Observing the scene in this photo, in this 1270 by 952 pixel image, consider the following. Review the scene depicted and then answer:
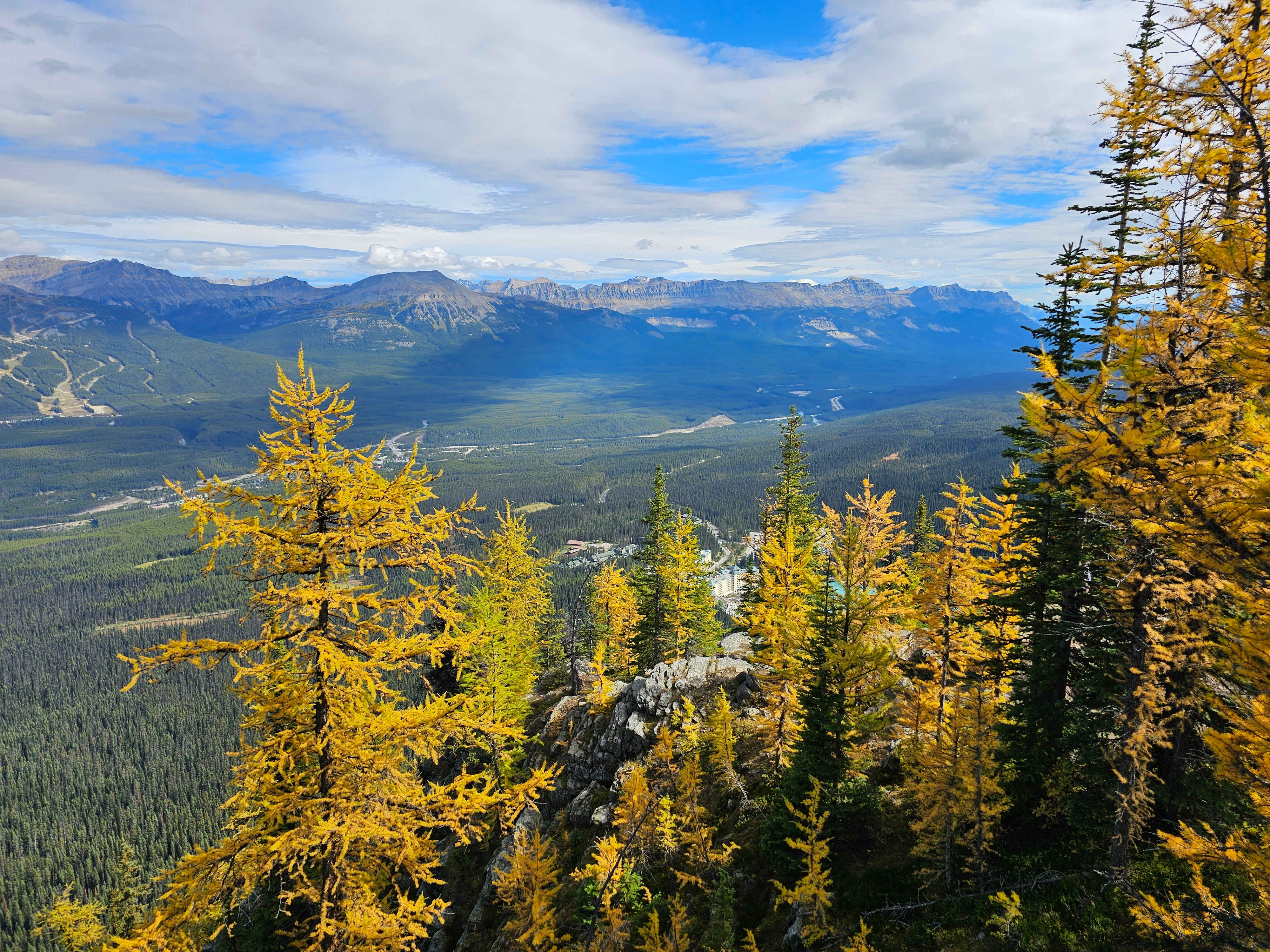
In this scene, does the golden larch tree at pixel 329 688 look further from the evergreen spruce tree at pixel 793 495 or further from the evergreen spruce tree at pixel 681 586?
the evergreen spruce tree at pixel 793 495

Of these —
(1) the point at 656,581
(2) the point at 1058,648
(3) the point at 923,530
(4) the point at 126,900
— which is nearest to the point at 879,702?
(2) the point at 1058,648

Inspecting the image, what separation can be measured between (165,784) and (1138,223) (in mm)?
167366

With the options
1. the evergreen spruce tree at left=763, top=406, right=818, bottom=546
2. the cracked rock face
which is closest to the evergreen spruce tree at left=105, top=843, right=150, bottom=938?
the cracked rock face

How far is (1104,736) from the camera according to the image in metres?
16.1

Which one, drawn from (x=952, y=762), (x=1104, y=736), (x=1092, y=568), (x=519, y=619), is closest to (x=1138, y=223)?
(x=1092, y=568)

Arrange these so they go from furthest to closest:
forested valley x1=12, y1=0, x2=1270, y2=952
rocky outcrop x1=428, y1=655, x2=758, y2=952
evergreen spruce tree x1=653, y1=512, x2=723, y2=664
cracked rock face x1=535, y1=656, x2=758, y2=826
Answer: evergreen spruce tree x1=653, y1=512, x2=723, y2=664 < cracked rock face x1=535, y1=656, x2=758, y2=826 < rocky outcrop x1=428, y1=655, x2=758, y2=952 < forested valley x1=12, y1=0, x2=1270, y2=952

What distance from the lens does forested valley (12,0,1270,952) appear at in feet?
25.1

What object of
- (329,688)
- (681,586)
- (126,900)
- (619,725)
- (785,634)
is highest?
(329,688)

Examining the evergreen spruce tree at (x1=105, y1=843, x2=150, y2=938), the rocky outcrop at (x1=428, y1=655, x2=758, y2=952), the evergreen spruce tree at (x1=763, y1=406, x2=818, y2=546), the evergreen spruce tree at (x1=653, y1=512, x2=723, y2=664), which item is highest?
the evergreen spruce tree at (x1=763, y1=406, x2=818, y2=546)

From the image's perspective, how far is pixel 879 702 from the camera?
2839 cm

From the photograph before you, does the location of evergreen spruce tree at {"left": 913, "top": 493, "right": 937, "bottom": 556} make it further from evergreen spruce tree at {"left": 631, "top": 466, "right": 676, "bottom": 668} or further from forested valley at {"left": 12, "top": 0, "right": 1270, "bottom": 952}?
evergreen spruce tree at {"left": 631, "top": 466, "right": 676, "bottom": 668}

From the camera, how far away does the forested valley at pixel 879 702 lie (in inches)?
301

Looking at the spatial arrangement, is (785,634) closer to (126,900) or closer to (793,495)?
(793,495)

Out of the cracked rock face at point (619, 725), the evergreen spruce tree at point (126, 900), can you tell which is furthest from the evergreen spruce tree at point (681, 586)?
the evergreen spruce tree at point (126, 900)
